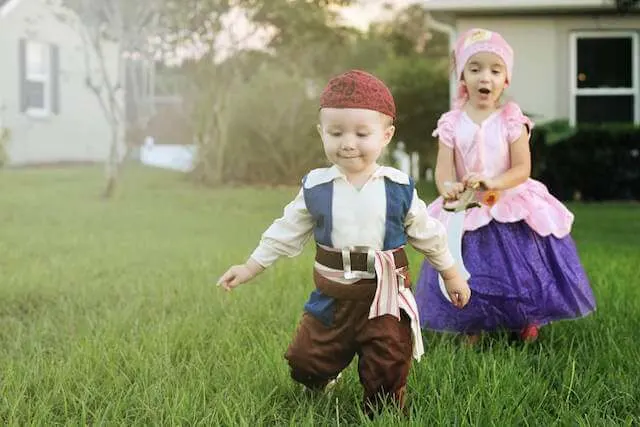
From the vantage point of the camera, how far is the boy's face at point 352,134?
6.68 feet

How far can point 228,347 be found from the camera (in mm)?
2924

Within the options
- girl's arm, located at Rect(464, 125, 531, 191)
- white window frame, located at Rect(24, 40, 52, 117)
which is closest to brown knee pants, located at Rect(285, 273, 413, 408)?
girl's arm, located at Rect(464, 125, 531, 191)

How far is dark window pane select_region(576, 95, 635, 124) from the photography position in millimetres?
8516

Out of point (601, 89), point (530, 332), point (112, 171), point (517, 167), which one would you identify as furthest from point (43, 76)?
point (601, 89)

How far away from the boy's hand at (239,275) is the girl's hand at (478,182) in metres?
0.82

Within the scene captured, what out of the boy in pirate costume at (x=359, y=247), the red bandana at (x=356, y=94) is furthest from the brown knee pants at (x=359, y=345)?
the red bandana at (x=356, y=94)

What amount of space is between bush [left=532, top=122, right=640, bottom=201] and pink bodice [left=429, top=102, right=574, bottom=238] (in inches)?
195

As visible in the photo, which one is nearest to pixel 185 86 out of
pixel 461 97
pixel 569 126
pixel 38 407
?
pixel 461 97

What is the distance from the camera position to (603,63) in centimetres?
853

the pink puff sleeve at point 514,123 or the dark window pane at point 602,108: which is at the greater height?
the dark window pane at point 602,108

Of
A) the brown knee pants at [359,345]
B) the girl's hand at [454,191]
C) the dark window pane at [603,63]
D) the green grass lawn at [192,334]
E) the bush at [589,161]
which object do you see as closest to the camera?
the brown knee pants at [359,345]

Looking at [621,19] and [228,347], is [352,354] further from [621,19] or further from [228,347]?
[621,19]

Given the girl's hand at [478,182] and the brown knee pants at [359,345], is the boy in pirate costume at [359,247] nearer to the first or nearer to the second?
the brown knee pants at [359,345]

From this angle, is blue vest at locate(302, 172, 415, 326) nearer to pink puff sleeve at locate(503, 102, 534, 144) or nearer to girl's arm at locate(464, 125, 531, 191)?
girl's arm at locate(464, 125, 531, 191)
